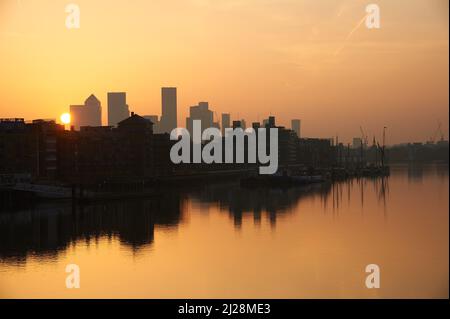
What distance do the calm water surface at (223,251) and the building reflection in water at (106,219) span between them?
0.32 feet

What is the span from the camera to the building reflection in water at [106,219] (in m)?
44.0

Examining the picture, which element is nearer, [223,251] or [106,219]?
[223,251]

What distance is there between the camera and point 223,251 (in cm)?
4203

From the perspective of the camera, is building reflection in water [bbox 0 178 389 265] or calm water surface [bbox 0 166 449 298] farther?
building reflection in water [bbox 0 178 389 265]

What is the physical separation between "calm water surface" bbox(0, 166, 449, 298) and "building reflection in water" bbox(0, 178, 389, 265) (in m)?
0.10

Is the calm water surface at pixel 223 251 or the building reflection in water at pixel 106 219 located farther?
the building reflection in water at pixel 106 219

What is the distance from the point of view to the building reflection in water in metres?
44.0

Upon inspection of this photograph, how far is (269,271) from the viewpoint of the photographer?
115ft

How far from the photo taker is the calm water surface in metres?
31.5

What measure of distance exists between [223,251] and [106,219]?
20363 millimetres
